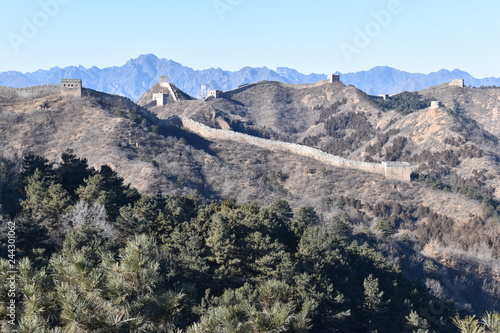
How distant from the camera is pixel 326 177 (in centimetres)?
5866

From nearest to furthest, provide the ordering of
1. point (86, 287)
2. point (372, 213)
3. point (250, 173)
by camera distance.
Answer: point (86, 287), point (372, 213), point (250, 173)

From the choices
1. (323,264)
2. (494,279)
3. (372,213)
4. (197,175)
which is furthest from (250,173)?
(323,264)

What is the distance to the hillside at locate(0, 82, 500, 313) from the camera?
44.5 meters

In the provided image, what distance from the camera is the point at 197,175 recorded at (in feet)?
183

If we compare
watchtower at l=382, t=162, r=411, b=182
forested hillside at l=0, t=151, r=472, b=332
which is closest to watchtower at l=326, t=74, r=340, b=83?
watchtower at l=382, t=162, r=411, b=182

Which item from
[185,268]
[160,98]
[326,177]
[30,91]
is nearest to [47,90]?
[30,91]

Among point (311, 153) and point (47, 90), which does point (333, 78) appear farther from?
point (47, 90)

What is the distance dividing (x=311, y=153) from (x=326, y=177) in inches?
254

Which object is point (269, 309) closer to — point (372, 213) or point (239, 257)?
point (239, 257)

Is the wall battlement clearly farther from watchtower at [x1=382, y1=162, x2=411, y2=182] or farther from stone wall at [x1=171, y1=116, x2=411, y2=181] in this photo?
watchtower at [x1=382, y1=162, x2=411, y2=182]

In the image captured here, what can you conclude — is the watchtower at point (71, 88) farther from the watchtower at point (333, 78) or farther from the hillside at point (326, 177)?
the watchtower at point (333, 78)

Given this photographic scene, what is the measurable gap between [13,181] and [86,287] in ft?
79.1

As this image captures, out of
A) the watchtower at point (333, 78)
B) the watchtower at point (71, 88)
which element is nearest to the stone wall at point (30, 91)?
the watchtower at point (71, 88)

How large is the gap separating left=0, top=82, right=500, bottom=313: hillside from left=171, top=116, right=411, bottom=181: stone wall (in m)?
1.34
